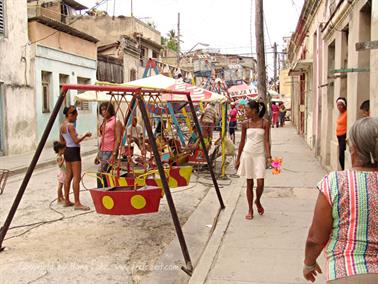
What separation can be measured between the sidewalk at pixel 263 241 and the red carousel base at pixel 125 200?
0.87 metres

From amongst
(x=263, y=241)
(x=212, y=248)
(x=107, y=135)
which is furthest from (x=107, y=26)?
(x=212, y=248)

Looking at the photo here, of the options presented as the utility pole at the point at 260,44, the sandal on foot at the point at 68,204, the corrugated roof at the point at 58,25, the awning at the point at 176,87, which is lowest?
the sandal on foot at the point at 68,204

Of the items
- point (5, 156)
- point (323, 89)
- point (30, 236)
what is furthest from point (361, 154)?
point (5, 156)

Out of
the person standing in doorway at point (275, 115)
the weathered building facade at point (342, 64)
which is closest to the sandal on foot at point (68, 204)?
the weathered building facade at point (342, 64)

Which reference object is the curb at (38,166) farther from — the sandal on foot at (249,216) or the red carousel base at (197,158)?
the sandal on foot at (249,216)

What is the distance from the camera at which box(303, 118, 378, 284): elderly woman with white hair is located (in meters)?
2.16

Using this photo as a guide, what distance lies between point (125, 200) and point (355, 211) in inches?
131

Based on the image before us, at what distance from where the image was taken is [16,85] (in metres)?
15.6

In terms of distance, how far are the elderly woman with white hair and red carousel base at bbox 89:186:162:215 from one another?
3.17 metres

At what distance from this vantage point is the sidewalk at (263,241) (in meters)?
4.33

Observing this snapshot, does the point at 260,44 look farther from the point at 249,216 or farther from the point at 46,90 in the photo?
the point at 46,90

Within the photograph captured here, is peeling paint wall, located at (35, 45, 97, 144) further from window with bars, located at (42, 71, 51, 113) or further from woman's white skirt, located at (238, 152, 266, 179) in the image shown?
woman's white skirt, located at (238, 152, 266, 179)

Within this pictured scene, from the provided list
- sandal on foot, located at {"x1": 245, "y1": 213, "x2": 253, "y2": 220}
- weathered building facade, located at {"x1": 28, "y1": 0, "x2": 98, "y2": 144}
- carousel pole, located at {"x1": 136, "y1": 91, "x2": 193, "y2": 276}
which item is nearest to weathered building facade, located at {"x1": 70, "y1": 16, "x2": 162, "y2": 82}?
weathered building facade, located at {"x1": 28, "y1": 0, "x2": 98, "y2": 144}

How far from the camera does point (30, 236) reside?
5.85 metres
